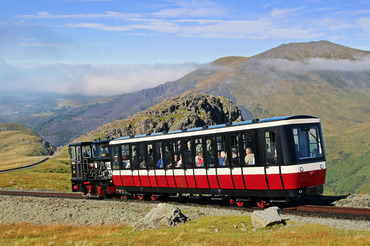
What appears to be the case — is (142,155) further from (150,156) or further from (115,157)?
(115,157)

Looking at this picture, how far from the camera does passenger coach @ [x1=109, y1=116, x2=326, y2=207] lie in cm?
1986

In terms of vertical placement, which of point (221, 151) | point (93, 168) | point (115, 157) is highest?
point (221, 151)

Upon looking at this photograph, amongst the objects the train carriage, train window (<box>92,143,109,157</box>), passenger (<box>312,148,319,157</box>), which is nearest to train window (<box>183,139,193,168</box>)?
passenger (<box>312,148,319,157</box>)

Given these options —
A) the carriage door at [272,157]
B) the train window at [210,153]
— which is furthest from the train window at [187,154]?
the carriage door at [272,157]

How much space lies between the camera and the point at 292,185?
19.5 m

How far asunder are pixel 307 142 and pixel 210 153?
5579mm

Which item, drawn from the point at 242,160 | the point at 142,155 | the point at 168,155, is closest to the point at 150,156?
the point at 142,155

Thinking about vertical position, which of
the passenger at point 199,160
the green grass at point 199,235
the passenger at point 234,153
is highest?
the passenger at point 234,153

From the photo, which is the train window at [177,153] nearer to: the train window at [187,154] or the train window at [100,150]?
the train window at [187,154]

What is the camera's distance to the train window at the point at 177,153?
84.6 feet

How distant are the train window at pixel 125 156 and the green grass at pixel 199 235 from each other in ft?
33.0

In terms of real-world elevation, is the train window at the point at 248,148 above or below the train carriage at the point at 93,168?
above

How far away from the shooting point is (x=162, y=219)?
19.2m

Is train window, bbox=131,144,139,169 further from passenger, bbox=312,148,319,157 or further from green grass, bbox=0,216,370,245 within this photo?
passenger, bbox=312,148,319,157
